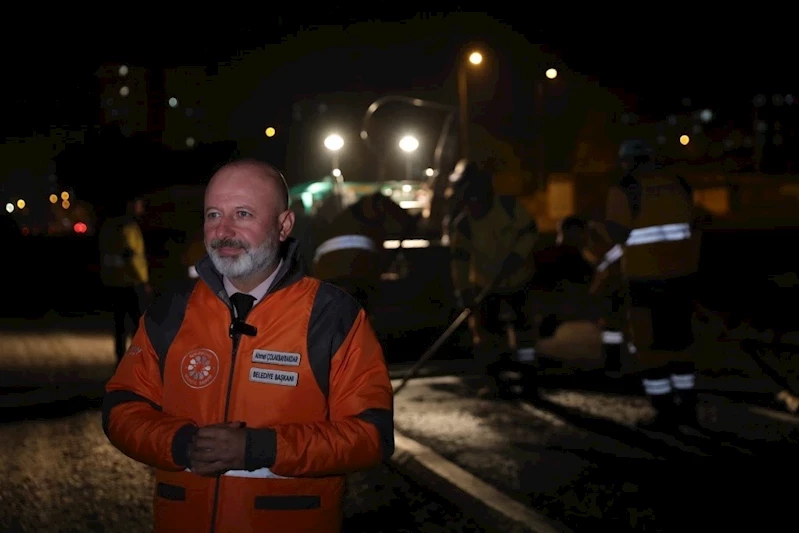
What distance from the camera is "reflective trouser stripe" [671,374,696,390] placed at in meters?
6.70

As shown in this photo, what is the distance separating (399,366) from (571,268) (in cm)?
609

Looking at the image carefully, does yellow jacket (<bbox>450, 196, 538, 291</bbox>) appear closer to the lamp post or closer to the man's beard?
the man's beard

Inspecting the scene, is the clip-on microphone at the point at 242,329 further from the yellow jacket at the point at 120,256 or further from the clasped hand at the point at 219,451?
the yellow jacket at the point at 120,256

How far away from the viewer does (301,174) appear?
2781cm

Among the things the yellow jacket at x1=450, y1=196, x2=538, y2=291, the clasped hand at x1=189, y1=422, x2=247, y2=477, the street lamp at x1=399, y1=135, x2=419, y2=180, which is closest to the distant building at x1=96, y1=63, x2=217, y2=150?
the street lamp at x1=399, y1=135, x2=419, y2=180

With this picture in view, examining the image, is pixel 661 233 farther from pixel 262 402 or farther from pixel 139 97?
pixel 139 97

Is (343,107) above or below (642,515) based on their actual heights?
above

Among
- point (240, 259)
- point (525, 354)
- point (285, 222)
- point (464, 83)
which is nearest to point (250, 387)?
point (240, 259)

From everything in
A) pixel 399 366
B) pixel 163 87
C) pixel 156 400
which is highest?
pixel 163 87

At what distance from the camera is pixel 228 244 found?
262cm

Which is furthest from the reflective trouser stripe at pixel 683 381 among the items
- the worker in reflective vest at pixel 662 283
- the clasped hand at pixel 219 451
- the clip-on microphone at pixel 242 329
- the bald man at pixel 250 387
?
the clasped hand at pixel 219 451

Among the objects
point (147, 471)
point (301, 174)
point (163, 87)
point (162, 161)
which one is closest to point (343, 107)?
point (301, 174)

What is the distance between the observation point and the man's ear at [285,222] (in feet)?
9.02

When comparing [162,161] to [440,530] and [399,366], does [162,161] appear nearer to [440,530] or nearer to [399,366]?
[399,366]
